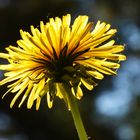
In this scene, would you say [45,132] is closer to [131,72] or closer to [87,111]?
[87,111]

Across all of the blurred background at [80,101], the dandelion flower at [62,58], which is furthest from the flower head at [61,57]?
the blurred background at [80,101]

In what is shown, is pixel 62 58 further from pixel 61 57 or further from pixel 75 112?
pixel 75 112

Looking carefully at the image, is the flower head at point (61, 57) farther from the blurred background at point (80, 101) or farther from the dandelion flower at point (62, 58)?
the blurred background at point (80, 101)

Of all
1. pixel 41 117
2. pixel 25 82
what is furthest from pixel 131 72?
pixel 25 82

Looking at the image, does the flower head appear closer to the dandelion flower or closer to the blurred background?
the dandelion flower

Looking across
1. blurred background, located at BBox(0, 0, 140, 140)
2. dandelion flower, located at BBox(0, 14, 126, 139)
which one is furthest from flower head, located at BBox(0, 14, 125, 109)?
blurred background, located at BBox(0, 0, 140, 140)

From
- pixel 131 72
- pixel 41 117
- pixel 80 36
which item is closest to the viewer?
pixel 80 36

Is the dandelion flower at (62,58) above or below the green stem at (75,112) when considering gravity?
above
